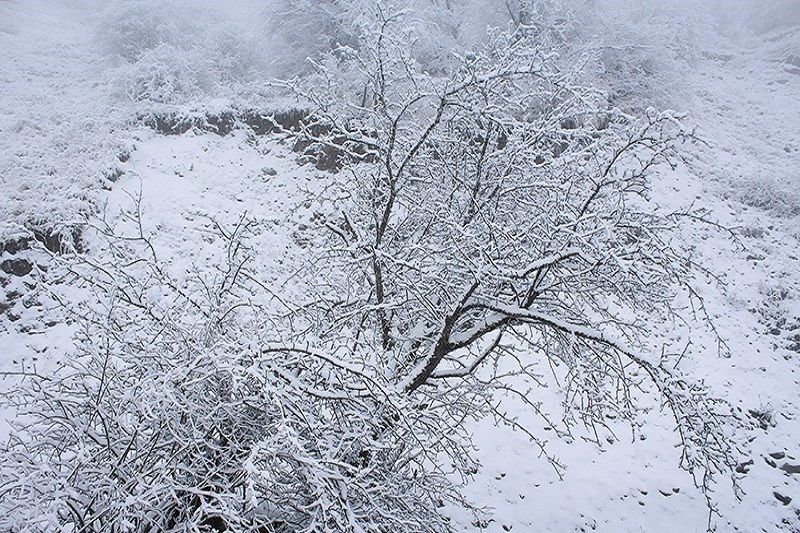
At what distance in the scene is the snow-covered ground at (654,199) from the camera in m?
5.69

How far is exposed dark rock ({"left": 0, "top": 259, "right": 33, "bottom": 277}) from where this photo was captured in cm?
746

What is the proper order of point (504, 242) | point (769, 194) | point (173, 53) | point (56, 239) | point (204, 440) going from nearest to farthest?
point (204, 440), point (504, 242), point (56, 239), point (769, 194), point (173, 53)

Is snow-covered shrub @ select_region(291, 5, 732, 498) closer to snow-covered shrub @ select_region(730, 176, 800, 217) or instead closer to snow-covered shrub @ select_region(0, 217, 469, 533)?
snow-covered shrub @ select_region(0, 217, 469, 533)

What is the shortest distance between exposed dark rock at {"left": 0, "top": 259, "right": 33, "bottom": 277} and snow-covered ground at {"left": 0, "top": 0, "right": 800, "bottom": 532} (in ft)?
0.43

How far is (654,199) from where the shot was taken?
1148 cm

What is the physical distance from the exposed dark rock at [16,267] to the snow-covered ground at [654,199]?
0.13 metres

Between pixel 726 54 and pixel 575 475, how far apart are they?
2750 centimetres

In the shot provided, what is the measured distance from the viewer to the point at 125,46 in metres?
15.0

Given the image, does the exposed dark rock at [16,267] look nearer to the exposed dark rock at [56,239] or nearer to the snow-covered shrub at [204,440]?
the exposed dark rock at [56,239]

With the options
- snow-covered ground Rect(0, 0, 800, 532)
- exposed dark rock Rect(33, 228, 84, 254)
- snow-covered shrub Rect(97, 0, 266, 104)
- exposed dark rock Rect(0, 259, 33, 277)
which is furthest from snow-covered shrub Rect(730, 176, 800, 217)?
exposed dark rock Rect(0, 259, 33, 277)

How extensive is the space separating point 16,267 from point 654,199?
13.9 m

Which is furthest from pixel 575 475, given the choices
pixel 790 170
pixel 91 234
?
pixel 790 170

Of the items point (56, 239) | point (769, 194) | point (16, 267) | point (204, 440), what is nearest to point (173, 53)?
point (56, 239)

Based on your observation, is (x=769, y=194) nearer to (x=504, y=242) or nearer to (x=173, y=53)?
(x=504, y=242)
